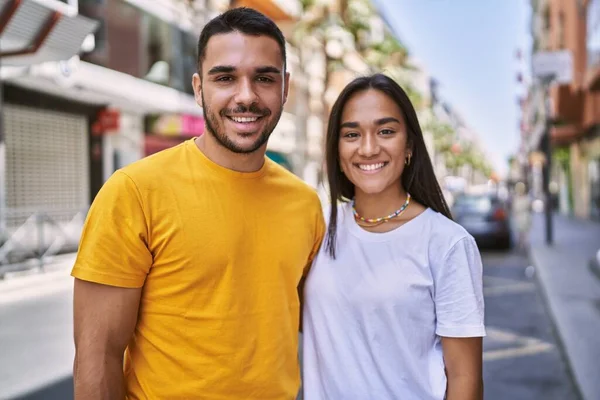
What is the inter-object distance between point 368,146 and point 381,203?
22 centimetres

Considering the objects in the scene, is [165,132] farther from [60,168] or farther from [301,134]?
[301,134]

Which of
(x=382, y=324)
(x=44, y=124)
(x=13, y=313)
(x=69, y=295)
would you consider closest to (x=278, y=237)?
(x=382, y=324)

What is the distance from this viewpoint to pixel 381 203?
2.18 meters

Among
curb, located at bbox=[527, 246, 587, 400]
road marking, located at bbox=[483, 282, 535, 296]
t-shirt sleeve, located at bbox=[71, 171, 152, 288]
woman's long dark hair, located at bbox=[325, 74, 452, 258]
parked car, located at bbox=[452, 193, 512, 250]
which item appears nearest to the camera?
t-shirt sleeve, located at bbox=[71, 171, 152, 288]

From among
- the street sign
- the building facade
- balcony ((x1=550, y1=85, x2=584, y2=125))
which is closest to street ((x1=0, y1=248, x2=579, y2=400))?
the street sign

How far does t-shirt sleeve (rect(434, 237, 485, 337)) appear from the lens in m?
1.86

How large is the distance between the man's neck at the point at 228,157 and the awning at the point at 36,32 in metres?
9.00

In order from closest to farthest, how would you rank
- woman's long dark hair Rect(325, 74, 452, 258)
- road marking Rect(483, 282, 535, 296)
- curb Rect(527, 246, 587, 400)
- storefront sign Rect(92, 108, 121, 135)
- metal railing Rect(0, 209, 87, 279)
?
woman's long dark hair Rect(325, 74, 452, 258) < curb Rect(527, 246, 587, 400) < road marking Rect(483, 282, 535, 296) < metal railing Rect(0, 209, 87, 279) < storefront sign Rect(92, 108, 121, 135)

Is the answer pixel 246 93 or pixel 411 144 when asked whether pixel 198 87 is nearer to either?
pixel 246 93

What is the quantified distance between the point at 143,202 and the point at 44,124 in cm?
1389

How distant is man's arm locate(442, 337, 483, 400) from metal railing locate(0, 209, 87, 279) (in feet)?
32.9

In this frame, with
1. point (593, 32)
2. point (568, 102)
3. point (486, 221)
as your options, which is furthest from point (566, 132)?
point (486, 221)

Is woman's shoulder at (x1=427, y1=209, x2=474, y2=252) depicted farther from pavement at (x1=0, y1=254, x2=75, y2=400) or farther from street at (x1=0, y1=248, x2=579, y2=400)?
pavement at (x1=0, y1=254, x2=75, y2=400)

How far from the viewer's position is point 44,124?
14359 mm
